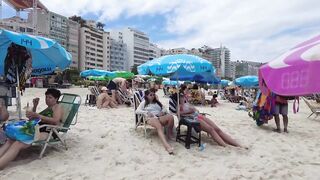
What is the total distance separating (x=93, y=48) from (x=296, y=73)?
344 ft

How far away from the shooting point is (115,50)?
117312mm

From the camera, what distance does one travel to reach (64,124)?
499 centimetres

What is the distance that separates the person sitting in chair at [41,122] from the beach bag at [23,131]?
5 cm

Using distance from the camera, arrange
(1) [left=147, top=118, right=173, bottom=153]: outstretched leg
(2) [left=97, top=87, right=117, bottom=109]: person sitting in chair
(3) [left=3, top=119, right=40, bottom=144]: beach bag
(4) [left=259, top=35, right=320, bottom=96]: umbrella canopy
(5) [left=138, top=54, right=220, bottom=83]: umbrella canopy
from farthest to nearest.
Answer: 1. (2) [left=97, top=87, right=117, bottom=109]: person sitting in chair
2. (5) [left=138, top=54, right=220, bottom=83]: umbrella canopy
3. (1) [left=147, top=118, right=173, bottom=153]: outstretched leg
4. (3) [left=3, top=119, right=40, bottom=144]: beach bag
5. (4) [left=259, top=35, right=320, bottom=96]: umbrella canopy

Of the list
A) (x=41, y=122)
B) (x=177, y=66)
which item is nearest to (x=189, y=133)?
(x=177, y=66)

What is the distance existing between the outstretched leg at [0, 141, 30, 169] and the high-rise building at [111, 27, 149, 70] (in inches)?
4648

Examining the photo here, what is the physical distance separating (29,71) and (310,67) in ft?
16.1

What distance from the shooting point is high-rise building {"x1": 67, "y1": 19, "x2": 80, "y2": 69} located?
94.4 metres

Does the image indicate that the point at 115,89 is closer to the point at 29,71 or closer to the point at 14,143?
the point at 29,71

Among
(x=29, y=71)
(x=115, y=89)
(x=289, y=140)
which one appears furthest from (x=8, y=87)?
(x=289, y=140)

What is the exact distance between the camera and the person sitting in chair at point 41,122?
4154 millimetres

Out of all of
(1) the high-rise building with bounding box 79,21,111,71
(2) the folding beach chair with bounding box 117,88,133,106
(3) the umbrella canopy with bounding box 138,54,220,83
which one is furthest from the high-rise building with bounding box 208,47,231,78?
(3) the umbrella canopy with bounding box 138,54,220,83

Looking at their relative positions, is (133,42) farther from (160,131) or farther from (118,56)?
(160,131)

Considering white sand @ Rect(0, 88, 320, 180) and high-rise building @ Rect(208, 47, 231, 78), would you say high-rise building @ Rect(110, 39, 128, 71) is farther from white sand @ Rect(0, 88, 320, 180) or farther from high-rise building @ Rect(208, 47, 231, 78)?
white sand @ Rect(0, 88, 320, 180)
